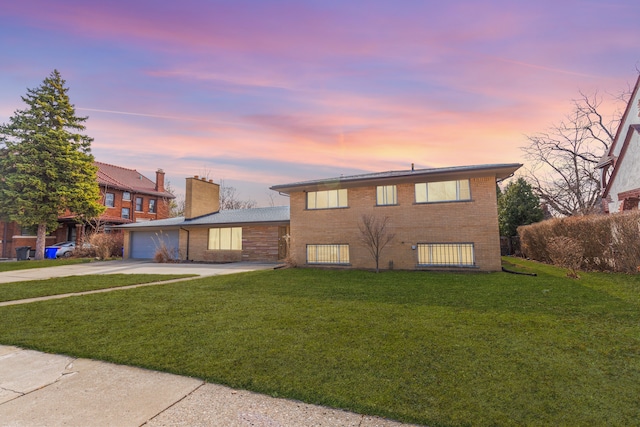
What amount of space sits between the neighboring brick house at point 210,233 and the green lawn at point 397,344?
34.0ft

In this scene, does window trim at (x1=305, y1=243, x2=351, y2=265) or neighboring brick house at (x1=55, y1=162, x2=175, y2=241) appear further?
neighboring brick house at (x1=55, y1=162, x2=175, y2=241)

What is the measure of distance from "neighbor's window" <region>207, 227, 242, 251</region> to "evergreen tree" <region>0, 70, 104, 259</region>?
36.4ft

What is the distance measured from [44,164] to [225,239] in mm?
14824

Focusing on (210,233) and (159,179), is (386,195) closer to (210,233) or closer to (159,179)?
(210,233)

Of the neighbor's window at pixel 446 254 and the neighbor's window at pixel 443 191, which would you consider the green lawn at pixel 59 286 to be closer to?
the neighbor's window at pixel 446 254

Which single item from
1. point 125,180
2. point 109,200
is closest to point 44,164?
point 109,200

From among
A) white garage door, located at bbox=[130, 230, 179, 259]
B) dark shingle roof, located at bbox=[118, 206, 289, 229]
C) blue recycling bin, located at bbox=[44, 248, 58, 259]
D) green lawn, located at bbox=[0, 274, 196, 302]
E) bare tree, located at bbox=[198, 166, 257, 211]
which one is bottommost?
green lawn, located at bbox=[0, 274, 196, 302]

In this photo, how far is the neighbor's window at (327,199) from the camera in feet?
48.7

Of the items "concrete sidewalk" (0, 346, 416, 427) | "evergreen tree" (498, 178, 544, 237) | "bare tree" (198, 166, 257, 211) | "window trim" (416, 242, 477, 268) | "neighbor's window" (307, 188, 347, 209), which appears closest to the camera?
"concrete sidewalk" (0, 346, 416, 427)

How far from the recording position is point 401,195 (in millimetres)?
13617

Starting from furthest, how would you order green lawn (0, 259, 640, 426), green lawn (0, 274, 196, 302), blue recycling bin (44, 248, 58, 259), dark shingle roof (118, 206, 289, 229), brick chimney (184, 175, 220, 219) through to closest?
blue recycling bin (44, 248, 58, 259)
brick chimney (184, 175, 220, 219)
dark shingle roof (118, 206, 289, 229)
green lawn (0, 274, 196, 302)
green lawn (0, 259, 640, 426)

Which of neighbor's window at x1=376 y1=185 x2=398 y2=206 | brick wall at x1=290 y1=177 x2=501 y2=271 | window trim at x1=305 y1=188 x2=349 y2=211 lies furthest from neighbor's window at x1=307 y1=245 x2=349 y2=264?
neighbor's window at x1=376 y1=185 x2=398 y2=206

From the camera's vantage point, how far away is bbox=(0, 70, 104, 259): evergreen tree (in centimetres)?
2147

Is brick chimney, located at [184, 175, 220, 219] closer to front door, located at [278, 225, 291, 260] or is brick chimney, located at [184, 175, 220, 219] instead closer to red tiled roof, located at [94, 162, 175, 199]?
front door, located at [278, 225, 291, 260]
